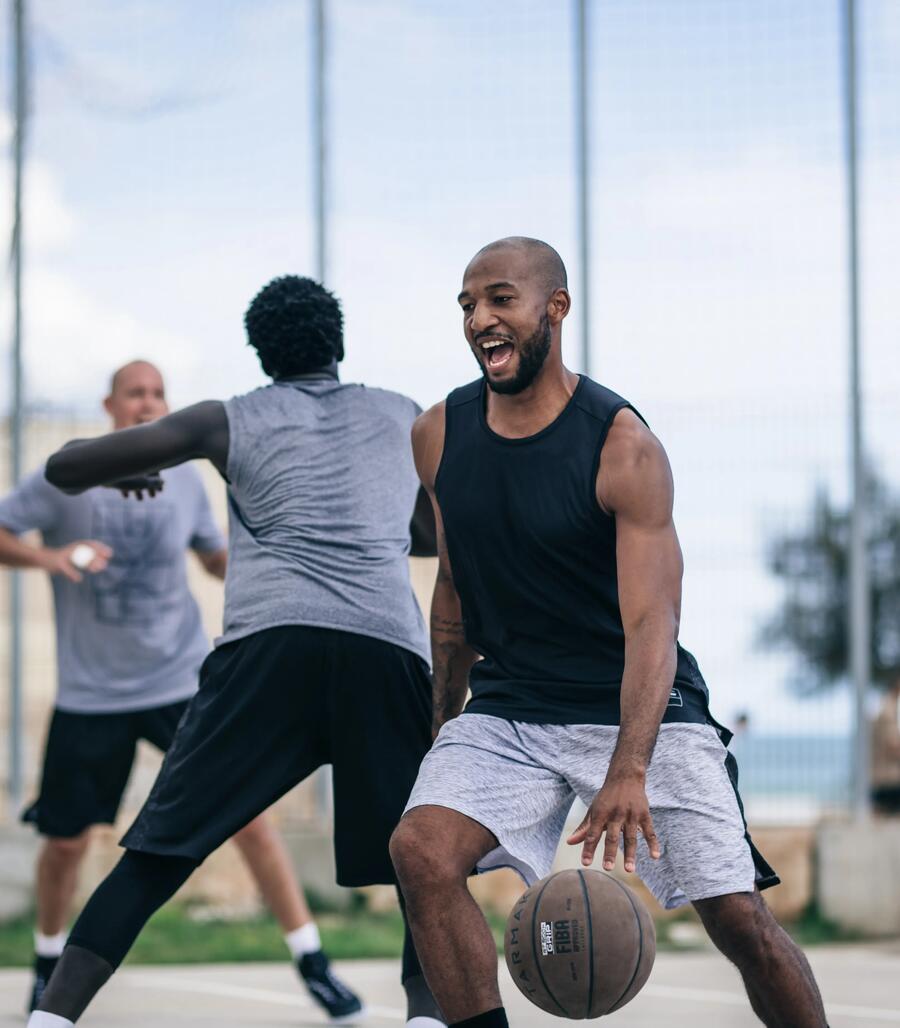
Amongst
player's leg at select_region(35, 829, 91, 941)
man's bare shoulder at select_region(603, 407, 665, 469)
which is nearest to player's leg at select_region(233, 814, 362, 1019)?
player's leg at select_region(35, 829, 91, 941)

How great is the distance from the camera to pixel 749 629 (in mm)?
9312

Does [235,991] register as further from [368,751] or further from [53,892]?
[368,751]

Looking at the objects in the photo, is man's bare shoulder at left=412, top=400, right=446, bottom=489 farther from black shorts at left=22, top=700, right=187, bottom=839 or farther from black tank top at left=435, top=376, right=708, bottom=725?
black shorts at left=22, top=700, right=187, bottom=839

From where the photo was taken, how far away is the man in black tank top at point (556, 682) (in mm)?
3754

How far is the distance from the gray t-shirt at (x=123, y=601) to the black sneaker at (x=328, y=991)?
0.98 metres

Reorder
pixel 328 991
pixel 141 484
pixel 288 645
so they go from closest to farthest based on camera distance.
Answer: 1. pixel 288 645
2. pixel 141 484
3. pixel 328 991

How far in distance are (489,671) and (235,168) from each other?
572 cm

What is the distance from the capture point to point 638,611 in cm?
383

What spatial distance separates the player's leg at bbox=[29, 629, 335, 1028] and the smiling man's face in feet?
3.26

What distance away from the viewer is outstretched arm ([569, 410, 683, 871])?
3730 mm

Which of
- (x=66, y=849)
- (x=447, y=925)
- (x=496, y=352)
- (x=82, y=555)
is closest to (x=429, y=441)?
(x=496, y=352)

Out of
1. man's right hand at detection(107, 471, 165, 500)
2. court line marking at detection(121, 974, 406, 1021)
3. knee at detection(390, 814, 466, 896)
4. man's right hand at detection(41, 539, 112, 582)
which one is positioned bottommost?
court line marking at detection(121, 974, 406, 1021)

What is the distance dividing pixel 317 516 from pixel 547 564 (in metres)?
0.88

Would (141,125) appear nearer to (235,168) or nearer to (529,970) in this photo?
(235,168)
